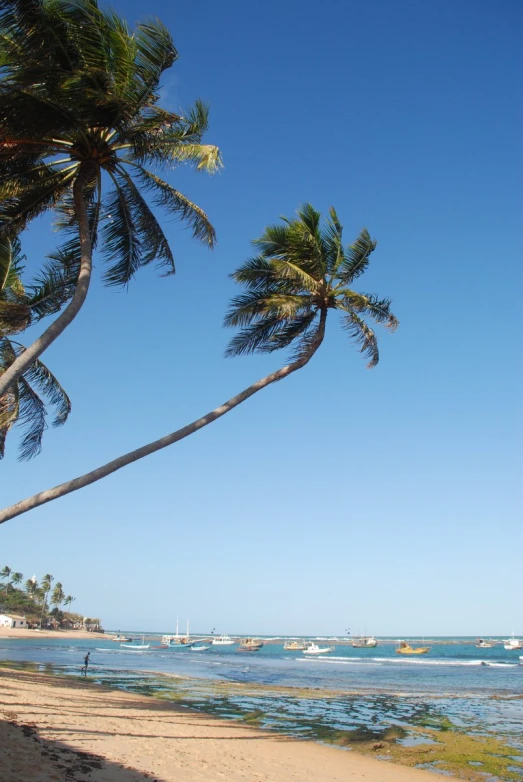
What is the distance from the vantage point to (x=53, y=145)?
9867 mm

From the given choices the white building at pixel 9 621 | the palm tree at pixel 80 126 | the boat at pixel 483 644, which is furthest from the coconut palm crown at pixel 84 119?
the boat at pixel 483 644

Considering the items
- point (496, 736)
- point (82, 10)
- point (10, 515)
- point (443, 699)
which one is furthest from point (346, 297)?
point (443, 699)

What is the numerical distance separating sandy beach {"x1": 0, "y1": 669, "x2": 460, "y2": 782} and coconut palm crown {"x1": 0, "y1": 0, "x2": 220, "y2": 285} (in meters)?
8.72

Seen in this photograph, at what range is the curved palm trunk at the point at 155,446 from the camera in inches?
329

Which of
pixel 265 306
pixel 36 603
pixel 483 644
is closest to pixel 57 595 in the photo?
pixel 36 603

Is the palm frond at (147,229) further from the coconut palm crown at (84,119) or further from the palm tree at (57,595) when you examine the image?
the palm tree at (57,595)

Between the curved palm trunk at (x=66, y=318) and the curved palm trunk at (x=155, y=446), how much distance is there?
5.42 feet

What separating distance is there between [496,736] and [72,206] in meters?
20.3

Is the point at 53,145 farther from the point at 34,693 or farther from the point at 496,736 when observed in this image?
the point at 496,736

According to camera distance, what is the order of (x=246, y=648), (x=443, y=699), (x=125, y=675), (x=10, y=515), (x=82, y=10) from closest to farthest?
(x=10, y=515)
(x=82, y=10)
(x=443, y=699)
(x=125, y=675)
(x=246, y=648)

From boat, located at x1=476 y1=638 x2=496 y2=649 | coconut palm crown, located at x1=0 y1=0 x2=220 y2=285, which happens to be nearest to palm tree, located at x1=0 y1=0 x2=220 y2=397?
coconut palm crown, located at x1=0 y1=0 x2=220 y2=285

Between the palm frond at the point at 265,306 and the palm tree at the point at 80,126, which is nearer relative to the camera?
the palm tree at the point at 80,126

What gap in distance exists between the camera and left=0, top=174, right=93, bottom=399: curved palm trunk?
820 centimetres

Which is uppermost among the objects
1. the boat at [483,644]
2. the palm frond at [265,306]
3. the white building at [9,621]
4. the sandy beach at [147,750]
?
the palm frond at [265,306]
